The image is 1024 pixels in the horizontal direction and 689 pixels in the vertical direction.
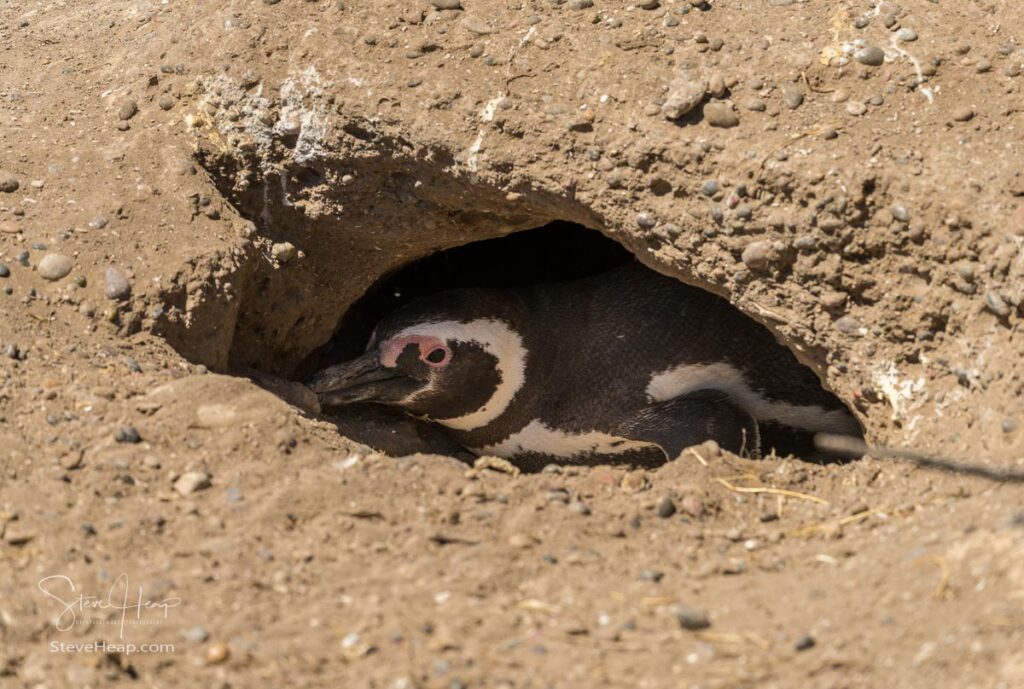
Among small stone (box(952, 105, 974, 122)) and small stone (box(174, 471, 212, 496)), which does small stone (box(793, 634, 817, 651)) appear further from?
small stone (box(952, 105, 974, 122))

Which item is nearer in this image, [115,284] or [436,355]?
[115,284]

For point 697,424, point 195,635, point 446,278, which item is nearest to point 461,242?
point 446,278

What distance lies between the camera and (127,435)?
3.08m

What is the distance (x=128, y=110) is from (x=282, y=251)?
0.78 meters

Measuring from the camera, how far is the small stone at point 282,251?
429 cm

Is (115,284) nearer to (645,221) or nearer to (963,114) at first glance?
(645,221)

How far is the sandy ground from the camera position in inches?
92.0

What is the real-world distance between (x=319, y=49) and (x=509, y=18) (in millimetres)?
715

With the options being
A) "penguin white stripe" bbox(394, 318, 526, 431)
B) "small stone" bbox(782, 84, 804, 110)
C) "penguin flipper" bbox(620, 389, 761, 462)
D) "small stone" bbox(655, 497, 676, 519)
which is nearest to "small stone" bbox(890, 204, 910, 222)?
"small stone" bbox(782, 84, 804, 110)

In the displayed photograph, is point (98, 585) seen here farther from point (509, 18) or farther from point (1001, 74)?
point (1001, 74)

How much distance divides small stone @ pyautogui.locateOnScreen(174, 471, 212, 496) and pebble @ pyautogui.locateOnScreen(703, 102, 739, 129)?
1.94 meters

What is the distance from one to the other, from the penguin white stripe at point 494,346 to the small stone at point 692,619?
270 centimetres

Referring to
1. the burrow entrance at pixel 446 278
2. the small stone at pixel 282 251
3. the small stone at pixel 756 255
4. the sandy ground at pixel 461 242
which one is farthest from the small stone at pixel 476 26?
the burrow entrance at pixel 446 278
